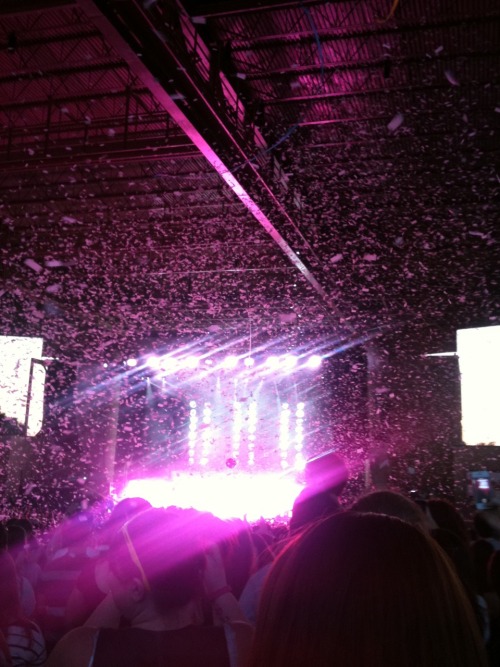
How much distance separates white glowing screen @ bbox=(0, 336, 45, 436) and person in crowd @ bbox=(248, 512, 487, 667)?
11.7m

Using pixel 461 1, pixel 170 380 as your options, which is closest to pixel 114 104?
pixel 461 1

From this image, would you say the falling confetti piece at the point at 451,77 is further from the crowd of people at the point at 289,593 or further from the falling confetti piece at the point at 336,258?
the crowd of people at the point at 289,593

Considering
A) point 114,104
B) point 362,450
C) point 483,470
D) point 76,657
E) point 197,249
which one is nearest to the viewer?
point 76,657

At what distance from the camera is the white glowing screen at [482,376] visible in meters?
8.97

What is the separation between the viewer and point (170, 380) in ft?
43.4

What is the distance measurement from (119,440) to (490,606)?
11914mm

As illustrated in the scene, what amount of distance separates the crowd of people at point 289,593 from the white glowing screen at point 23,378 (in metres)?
8.82

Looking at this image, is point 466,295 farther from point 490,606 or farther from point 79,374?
point 490,606

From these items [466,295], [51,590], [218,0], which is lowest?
[51,590]

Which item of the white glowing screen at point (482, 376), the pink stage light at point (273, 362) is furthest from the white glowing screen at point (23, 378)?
the white glowing screen at point (482, 376)

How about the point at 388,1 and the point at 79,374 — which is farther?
the point at 79,374

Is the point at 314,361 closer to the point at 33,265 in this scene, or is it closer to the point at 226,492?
the point at 226,492

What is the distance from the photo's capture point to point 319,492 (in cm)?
261

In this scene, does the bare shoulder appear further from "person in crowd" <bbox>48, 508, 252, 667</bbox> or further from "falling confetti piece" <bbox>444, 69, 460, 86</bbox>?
"falling confetti piece" <bbox>444, 69, 460, 86</bbox>
